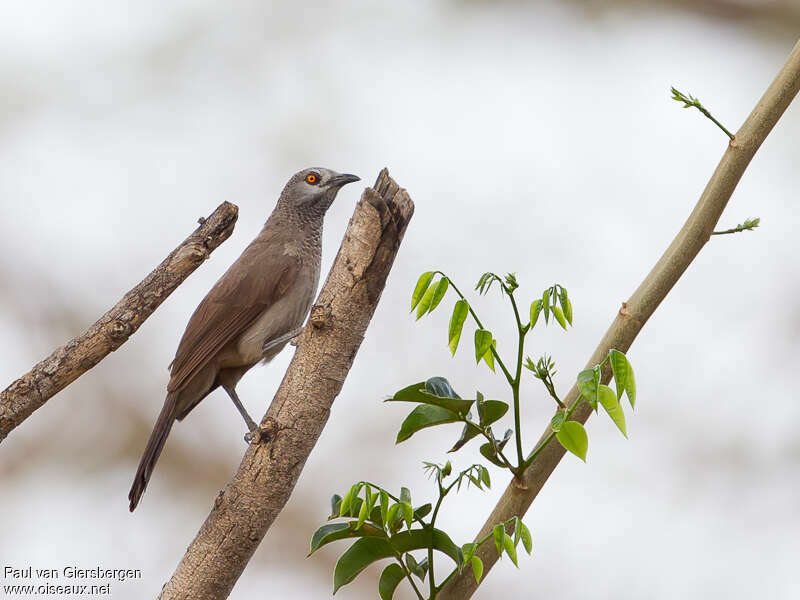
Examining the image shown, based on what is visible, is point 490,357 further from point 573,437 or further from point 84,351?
point 84,351

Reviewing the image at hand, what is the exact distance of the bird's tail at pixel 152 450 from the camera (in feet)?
9.45

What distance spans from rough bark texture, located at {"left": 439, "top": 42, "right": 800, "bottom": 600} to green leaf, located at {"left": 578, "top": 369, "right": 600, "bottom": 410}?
171 millimetres

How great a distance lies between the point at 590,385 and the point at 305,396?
0.91 metres

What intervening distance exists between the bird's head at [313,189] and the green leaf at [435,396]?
237 cm

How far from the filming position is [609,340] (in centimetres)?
156

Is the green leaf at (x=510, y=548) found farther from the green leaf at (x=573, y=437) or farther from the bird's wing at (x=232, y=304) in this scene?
the bird's wing at (x=232, y=304)

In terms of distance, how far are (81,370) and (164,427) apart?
1.14 meters

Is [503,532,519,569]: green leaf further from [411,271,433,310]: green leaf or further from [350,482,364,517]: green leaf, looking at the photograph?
[411,271,433,310]: green leaf

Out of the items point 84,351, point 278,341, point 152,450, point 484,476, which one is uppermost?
point 278,341

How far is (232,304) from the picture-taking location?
11.0ft

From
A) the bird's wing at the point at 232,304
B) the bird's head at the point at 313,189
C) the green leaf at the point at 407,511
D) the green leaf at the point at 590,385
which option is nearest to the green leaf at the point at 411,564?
the green leaf at the point at 407,511

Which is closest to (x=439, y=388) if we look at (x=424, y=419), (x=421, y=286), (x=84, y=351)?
(x=424, y=419)

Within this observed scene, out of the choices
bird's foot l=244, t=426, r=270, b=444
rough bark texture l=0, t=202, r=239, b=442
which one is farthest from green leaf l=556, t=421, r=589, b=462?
rough bark texture l=0, t=202, r=239, b=442

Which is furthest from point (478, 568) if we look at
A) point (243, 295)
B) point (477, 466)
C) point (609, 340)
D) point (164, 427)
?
point (243, 295)
